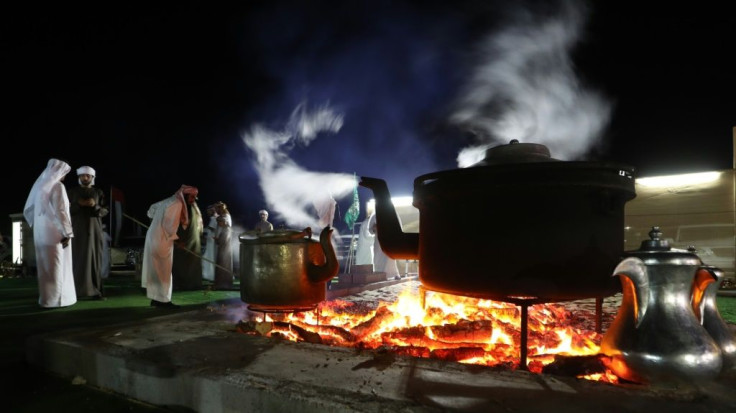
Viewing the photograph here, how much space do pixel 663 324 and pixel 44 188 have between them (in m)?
7.29

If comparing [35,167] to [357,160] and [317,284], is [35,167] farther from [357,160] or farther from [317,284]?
[317,284]

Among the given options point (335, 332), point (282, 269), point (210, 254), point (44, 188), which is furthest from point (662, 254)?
point (210, 254)

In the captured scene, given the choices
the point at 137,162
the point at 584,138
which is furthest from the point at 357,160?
the point at 584,138

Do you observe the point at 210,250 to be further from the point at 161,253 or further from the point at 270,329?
the point at 270,329

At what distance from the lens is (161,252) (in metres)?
5.59

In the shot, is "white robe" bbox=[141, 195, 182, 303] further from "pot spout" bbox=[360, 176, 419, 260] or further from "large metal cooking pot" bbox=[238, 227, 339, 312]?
"pot spout" bbox=[360, 176, 419, 260]

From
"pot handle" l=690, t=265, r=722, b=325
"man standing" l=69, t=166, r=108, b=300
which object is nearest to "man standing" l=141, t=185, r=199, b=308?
"man standing" l=69, t=166, r=108, b=300

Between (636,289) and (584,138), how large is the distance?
40.6 feet

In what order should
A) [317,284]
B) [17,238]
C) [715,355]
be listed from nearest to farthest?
[715,355]
[317,284]
[17,238]

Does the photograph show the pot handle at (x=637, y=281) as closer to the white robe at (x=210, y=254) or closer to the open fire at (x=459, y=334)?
the open fire at (x=459, y=334)

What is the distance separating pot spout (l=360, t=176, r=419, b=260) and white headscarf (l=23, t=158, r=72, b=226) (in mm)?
5500

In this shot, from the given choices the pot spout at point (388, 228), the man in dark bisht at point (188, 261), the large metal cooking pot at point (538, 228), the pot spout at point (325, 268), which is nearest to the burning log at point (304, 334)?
the pot spout at point (325, 268)

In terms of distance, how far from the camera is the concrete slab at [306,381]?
Result: 1533mm

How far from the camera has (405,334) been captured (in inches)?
106
